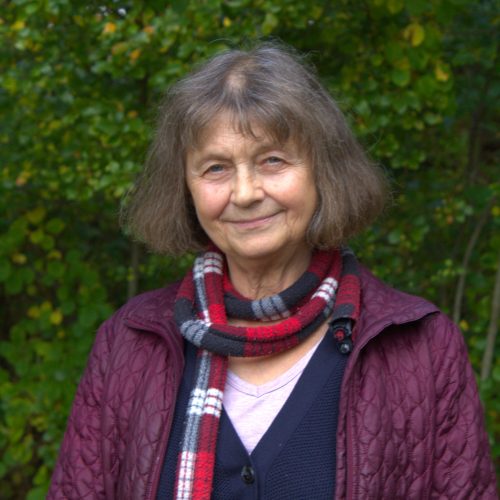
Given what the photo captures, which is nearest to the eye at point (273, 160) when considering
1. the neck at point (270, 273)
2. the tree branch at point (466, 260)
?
the neck at point (270, 273)

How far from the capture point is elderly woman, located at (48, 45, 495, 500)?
182 centimetres

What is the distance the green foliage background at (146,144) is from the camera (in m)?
2.80

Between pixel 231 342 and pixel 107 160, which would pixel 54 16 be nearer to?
pixel 107 160

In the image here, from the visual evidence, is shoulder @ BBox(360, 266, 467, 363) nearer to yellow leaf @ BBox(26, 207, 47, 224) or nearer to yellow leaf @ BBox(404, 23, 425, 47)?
yellow leaf @ BBox(404, 23, 425, 47)

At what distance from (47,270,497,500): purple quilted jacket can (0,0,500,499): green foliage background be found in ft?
3.05

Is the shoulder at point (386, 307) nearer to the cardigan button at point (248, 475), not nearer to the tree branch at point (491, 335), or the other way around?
the cardigan button at point (248, 475)

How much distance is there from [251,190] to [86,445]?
73 cm

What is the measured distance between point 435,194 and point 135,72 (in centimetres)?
124

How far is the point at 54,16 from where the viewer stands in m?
2.84

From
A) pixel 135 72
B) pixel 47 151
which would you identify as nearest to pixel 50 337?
pixel 47 151

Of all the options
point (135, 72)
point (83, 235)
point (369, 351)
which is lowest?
point (369, 351)

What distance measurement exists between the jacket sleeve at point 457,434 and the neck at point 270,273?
0.38m

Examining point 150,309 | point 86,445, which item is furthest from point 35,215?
point 86,445

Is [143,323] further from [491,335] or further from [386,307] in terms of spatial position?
[491,335]
